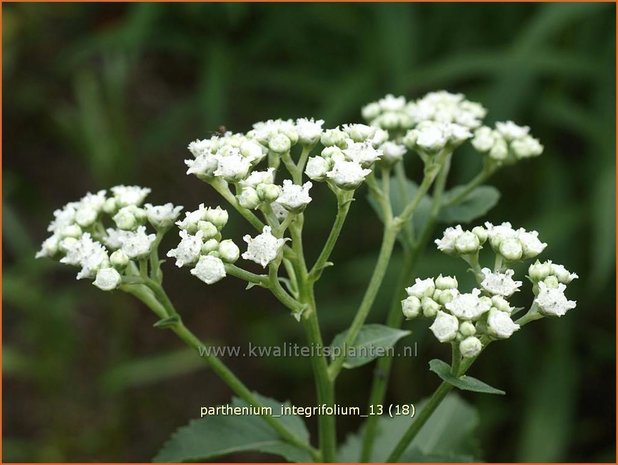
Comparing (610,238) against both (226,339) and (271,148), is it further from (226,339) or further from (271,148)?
(226,339)

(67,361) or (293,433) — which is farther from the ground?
Result: (67,361)

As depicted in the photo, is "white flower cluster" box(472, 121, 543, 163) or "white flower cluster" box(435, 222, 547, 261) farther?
"white flower cluster" box(472, 121, 543, 163)

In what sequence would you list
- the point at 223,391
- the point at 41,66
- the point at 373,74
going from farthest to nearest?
the point at 41,66 → the point at 223,391 → the point at 373,74

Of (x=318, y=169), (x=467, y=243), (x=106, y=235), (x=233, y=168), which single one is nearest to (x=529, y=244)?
(x=467, y=243)

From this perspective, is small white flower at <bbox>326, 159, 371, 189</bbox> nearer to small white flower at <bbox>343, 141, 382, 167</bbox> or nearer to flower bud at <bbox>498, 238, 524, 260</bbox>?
small white flower at <bbox>343, 141, 382, 167</bbox>

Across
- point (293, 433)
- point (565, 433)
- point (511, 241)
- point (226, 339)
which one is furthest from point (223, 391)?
point (511, 241)

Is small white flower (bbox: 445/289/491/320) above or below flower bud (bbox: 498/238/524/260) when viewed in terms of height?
below

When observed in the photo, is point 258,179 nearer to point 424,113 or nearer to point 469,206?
point 424,113

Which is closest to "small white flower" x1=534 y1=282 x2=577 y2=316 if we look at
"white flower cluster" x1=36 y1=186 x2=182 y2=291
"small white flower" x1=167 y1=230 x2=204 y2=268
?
"small white flower" x1=167 y1=230 x2=204 y2=268
